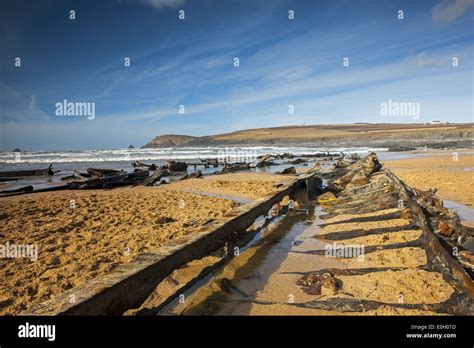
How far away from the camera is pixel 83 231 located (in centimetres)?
727

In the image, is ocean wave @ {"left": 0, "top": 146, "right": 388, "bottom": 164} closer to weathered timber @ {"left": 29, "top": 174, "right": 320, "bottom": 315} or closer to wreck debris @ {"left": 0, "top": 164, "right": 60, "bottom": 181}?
wreck debris @ {"left": 0, "top": 164, "right": 60, "bottom": 181}

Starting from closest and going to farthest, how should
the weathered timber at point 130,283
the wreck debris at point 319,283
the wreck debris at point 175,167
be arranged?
1. the weathered timber at point 130,283
2. the wreck debris at point 319,283
3. the wreck debris at point 175,167

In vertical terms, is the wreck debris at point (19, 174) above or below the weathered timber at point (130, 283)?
above

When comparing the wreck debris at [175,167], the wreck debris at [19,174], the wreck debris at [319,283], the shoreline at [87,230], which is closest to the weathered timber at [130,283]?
the shoreline at [87,230]

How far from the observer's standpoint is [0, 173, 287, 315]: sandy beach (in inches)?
175

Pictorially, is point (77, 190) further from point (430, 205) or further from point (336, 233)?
point (430, 205)

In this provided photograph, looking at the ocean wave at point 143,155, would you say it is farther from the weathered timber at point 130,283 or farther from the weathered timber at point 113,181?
the weathered timber at point 130,283

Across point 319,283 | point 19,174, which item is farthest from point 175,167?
point 319,283

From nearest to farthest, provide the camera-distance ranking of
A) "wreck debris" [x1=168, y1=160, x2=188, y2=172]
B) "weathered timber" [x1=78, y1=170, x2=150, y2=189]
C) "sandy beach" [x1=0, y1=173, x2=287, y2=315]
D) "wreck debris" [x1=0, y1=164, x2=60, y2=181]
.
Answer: "sandy beach" [x1=0, y1=173, x2=287, y2=315] < "weathered timber" [x1=78, y1=170, x2=150, y2=189] < "wreck debris" [x1=0, y1=164, x2=60, y2=181] < "wreck debris" [x1=168, y1=160, x2=188, y2=172]

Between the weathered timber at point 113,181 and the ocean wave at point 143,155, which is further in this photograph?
the ocean wave at point 143,155

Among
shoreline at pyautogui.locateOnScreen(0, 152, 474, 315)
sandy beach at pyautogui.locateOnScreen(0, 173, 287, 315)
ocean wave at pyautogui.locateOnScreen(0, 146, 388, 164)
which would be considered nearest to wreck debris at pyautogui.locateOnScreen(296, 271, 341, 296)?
shoreline at pyautogui.locateOnScreen(0, 152, 474, 315)

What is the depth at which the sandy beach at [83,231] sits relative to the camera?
445 centimetres

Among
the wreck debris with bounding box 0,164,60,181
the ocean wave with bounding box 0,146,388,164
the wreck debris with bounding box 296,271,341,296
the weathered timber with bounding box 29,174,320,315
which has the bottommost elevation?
the wreck debris with bounding box 296,271,341,296
